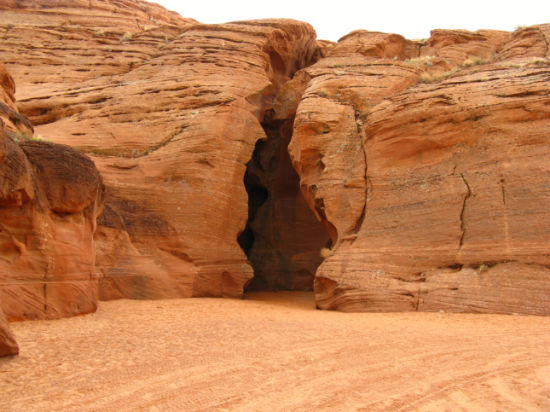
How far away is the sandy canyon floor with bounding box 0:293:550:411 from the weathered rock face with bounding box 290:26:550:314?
198 centimetres

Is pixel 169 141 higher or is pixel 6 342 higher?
pixel 169 141

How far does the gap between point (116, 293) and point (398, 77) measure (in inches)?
432

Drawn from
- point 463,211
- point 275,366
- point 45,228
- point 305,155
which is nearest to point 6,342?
point 275,366

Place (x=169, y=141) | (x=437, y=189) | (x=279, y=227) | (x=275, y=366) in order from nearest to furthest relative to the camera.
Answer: (x=275, y=366)
(x=437, y=189)
(x=169, y=141)
(x=279, y=227)

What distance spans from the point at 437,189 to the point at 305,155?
14.2 ft

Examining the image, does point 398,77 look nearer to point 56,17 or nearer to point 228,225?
point 228,225

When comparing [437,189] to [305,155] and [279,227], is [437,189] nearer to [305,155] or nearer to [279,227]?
[305,155]

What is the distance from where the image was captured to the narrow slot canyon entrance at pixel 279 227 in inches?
769

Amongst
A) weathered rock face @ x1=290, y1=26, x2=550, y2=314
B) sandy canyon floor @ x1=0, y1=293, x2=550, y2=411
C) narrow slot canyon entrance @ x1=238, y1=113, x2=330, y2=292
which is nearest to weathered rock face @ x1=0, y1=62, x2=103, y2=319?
sandy canyon floor @ x1=0, y1=293, x2=550, y2=411

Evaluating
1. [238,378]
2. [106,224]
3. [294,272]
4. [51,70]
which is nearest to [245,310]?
[106,224]

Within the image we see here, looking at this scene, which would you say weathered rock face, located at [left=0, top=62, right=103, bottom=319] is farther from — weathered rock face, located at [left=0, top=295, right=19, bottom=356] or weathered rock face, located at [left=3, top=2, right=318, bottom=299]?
weathered rock face, located at [left=0, top=295, right=19, bottom=356]

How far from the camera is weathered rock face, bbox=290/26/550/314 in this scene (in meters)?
10.3

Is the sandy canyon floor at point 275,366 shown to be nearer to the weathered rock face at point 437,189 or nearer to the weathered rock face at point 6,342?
the weathered rock face at point 6,342

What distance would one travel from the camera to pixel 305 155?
1477 cm
